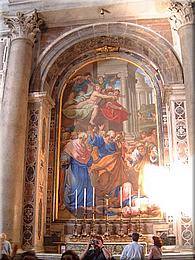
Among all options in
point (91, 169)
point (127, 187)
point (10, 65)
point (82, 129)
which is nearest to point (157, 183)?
point (127, 187)

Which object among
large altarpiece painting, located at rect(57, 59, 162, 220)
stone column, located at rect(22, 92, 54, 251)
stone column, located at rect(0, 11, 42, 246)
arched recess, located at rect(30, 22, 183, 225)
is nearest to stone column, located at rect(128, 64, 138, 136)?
large altarpiece painting, located at rect(57, 59, 162, 220)

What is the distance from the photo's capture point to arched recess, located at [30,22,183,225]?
398 inches

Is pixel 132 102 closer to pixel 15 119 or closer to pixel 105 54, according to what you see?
pixel 105 54

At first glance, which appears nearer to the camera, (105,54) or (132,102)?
(132,102)

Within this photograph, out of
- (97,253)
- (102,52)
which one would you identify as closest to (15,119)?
(102,52)

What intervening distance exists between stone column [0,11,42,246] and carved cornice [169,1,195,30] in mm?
3536

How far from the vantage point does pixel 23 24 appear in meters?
10.1

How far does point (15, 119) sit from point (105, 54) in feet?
11.7

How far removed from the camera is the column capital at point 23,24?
1009 cm

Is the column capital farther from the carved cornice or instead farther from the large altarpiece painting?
the carved cornice

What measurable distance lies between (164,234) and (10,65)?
5498 millimetres

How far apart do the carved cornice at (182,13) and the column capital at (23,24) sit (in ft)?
11.7

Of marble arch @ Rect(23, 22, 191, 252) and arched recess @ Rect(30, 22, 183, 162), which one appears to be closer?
marble arch @ Rect(23, 22, 191, 252)

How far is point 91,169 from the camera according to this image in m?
9.77
